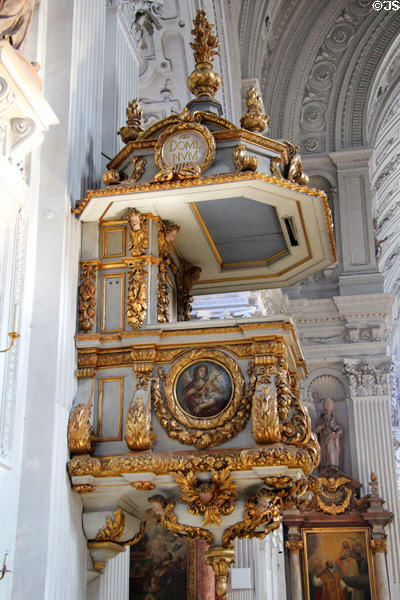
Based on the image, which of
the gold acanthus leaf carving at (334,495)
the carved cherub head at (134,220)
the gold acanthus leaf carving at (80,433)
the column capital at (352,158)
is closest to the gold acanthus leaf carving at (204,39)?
the carved cherub head at (134,220)

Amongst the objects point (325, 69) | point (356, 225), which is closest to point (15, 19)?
point (356, 225)

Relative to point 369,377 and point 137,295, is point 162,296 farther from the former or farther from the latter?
point 369,377

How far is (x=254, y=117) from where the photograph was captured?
679cm

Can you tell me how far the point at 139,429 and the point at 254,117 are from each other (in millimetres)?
2707

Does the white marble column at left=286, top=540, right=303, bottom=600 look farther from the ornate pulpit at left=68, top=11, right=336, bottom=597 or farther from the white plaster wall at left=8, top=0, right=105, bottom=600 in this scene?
the white plaster wall at left=8, top=0, right=105, bottom=600

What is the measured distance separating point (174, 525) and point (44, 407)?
4.25 ft

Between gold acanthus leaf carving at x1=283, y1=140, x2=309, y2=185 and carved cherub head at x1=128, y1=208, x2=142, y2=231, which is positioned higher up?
gold acanthus leaf carving at x1=283, y1=140, x2=309, y2=185

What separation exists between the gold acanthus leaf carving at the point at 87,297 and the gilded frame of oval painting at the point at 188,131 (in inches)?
38.8

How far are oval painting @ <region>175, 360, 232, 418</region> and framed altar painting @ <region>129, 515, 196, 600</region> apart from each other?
5920mm

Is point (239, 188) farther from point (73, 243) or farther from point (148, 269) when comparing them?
point (73, 243)

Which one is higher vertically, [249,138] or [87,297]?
[249,138]

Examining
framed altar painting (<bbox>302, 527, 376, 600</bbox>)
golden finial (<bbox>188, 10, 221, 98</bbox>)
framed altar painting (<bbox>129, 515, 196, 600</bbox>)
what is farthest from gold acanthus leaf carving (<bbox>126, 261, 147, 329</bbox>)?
framed altar painting (<bbox>302, 527, 376, 600</bbox>)

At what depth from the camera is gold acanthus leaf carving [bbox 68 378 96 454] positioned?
603cm

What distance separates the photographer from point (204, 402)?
6.11m
